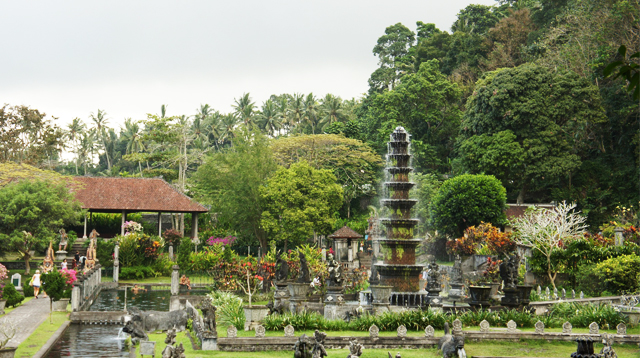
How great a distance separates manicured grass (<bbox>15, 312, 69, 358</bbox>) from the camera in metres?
17.3

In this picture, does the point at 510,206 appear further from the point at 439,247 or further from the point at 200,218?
the point at 200,218

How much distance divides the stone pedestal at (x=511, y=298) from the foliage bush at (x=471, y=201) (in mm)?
20063

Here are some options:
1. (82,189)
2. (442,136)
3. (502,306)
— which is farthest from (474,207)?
(82,189)

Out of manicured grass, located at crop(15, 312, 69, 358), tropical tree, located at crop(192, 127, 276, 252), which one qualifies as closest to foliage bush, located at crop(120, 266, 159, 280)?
tropical tree, located at crop(192, 127, 276, 252)

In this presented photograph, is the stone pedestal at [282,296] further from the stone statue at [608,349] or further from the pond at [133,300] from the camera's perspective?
the stone statue at [608,349]

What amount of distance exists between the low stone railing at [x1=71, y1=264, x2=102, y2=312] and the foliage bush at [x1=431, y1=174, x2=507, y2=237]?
2210cm

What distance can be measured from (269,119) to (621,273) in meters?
56.6

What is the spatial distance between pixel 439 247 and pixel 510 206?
6.31 m

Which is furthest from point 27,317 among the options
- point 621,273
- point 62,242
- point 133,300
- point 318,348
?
point 621,273

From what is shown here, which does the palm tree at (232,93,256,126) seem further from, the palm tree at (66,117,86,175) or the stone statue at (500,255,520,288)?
the stone statue at (500,255,520,288)

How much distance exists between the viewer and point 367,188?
52.4 m

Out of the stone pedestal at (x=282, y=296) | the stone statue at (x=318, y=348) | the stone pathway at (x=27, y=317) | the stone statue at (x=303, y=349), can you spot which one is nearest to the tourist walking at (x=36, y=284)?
the stone pathway at (x=27, y=317)

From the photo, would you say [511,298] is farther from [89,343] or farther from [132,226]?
[132,226]

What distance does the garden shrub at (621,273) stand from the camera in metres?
25.3
